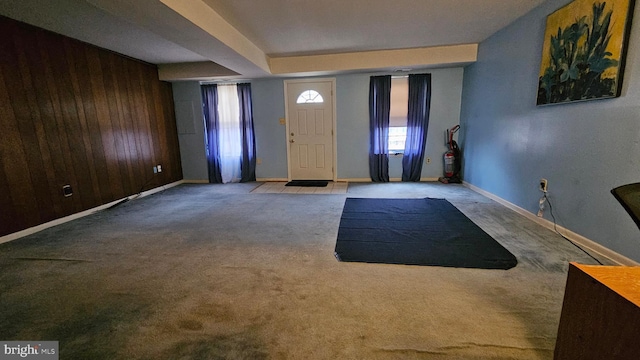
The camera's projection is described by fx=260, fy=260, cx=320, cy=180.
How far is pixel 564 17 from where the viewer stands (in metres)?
2.52

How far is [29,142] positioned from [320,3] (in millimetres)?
3660

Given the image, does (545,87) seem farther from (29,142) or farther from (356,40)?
(29,142)

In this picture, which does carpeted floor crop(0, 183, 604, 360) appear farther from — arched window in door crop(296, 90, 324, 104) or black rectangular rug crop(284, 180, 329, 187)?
arched window in door crop(296, 90, 324, 104)

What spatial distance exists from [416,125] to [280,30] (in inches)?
122

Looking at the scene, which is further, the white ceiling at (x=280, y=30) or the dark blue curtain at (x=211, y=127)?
the dark blue curtain at (x=211, y=127)

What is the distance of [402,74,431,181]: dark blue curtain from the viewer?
5016 millimetres

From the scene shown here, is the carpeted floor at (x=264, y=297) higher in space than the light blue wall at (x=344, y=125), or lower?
lower

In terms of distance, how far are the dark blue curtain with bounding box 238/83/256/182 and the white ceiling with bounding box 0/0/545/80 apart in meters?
0.51

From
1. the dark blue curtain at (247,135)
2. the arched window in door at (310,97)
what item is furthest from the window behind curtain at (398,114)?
the dark blue curtain at (247,135)

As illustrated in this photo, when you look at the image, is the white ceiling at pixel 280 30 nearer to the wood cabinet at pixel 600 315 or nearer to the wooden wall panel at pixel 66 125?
the wooden wall panel at pixel 66 125

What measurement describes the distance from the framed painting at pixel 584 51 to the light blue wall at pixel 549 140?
7cm

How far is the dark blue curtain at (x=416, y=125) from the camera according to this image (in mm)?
5016

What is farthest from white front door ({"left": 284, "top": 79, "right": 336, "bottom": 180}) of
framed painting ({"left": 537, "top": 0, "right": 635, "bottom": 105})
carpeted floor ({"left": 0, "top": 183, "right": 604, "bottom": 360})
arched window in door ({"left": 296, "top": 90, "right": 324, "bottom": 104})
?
framed painting ({"left": 537, "top": 0, "right": 635, "bottom": 105})

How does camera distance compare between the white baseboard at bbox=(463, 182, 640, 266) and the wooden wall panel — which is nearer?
the white baseboard at bbox=(463, 182, 640, 266)
